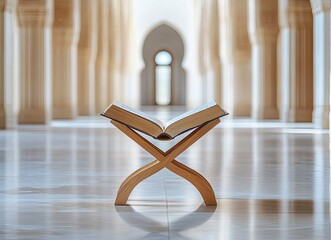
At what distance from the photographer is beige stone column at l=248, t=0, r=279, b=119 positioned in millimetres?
21219

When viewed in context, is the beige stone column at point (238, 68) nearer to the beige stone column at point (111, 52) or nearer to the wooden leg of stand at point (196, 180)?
the beige stone column at point (111, 52)

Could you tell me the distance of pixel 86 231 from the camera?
350 cm

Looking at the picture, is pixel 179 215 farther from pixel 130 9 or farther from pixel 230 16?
pixel 130 9

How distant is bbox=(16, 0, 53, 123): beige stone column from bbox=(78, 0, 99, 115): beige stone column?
7.72m

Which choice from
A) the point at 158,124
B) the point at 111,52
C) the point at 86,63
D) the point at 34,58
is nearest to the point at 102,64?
the point at 86,63

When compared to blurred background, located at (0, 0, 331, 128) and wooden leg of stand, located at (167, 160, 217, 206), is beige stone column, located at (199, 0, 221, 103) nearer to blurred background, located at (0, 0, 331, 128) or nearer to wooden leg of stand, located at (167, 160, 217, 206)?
blurred background, located at (0, 0, 331, 128)

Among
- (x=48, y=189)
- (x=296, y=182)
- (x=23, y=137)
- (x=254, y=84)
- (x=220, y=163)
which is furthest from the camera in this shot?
(x=254, y=84)

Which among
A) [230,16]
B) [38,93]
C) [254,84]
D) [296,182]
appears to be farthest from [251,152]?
[230,16]

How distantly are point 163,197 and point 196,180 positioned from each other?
498 millimetres

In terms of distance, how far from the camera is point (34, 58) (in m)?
17.4

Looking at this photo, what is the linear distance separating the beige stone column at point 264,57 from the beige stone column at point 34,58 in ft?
21.9

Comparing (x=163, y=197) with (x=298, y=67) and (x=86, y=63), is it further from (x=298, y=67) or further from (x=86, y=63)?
(x=86, y=63)

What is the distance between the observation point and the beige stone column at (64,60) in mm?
20766

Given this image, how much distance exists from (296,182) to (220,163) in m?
1.81
